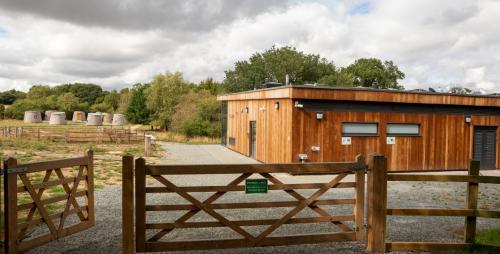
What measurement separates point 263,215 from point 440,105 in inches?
498

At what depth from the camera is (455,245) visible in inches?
248

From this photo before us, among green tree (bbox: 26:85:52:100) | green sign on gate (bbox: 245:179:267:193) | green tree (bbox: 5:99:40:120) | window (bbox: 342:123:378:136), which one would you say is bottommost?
green sign on gate (bbox: 245:179:267:193)

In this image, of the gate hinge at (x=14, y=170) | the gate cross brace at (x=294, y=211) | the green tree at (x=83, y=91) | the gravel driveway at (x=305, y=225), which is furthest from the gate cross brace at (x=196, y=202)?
the green tree at (x=83, y=91)

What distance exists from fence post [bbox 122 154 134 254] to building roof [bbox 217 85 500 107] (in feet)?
35.7

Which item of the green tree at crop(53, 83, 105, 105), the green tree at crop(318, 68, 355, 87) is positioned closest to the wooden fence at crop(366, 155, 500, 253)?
the green tree at crop(318, 68, 355, 87)

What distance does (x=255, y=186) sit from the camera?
18.9ft

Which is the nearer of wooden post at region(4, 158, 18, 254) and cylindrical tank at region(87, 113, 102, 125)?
wooden post at region(4, 158, 18, 254)

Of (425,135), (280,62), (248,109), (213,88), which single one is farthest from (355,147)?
(213,88)

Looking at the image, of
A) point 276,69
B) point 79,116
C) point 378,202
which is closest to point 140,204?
point 378,202

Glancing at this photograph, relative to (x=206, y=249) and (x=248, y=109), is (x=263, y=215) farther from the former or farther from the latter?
(x=248, y=109)

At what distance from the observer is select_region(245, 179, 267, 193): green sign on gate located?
5.73 meters

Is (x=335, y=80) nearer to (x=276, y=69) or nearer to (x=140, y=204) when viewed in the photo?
(x=276, y=69)

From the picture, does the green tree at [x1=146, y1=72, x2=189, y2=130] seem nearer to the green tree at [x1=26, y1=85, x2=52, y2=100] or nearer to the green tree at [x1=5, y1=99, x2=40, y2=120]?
the green tree at [x1=5, y1=99, x2=40, y2=120]

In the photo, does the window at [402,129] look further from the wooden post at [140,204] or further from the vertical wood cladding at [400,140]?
the wooden post at [140,204]
